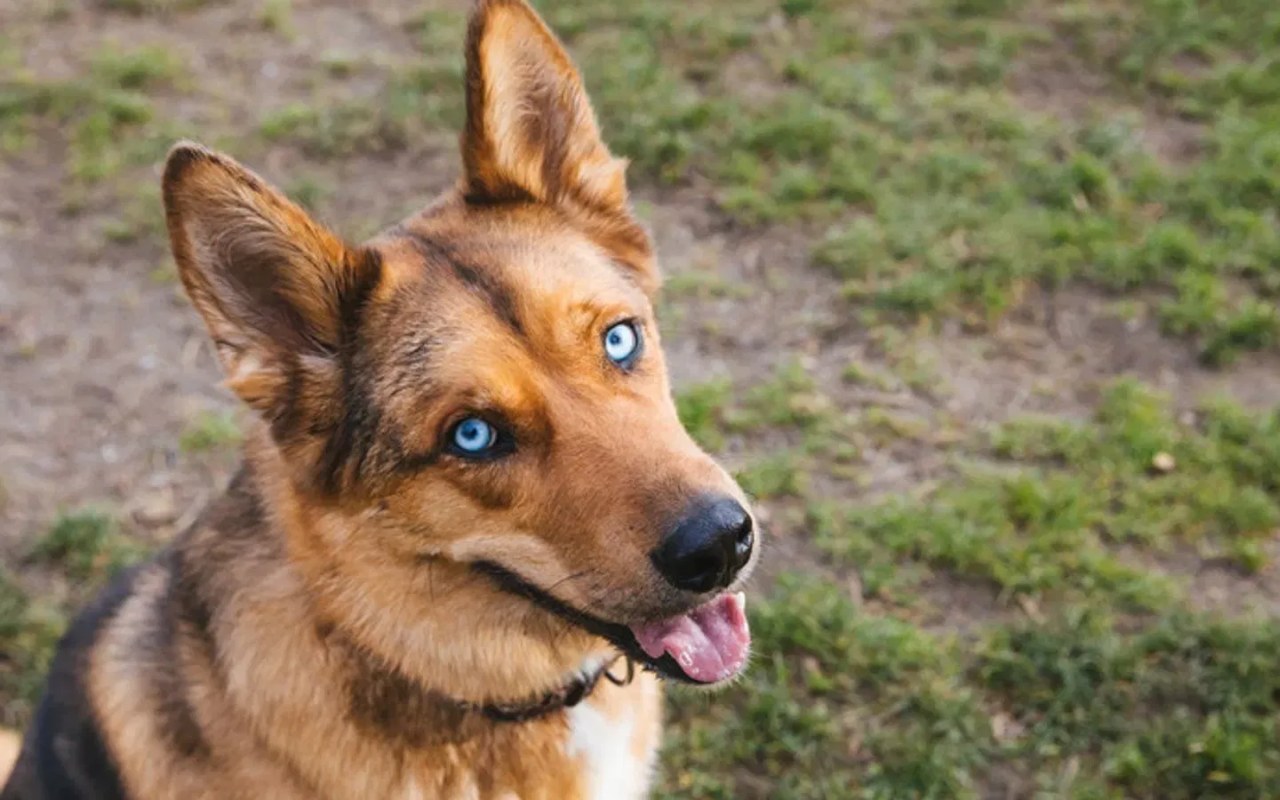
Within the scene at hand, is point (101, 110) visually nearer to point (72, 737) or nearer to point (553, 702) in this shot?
point (72, 737)

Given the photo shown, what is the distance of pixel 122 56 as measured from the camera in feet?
24.7

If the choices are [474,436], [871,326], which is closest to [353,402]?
[474,436]

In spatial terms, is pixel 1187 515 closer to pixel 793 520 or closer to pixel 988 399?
pixel 988 399

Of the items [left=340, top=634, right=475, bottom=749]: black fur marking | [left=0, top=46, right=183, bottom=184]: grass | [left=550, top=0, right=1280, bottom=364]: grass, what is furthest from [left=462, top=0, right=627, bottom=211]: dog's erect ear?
[left=0, top=46, right=183, bottom=184]: grass

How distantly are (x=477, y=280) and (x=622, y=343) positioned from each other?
392 millimetres

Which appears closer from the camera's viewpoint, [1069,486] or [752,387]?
A: [1069,486]

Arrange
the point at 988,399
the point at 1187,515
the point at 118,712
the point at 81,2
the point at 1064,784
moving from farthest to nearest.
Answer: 1. the point at 81,2
2. the point at 988,399
3. the point at 1187,515
4. the point at 1064,784
5. the point at 118,712

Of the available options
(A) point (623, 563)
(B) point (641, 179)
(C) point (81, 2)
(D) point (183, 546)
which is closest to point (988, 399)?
(B) point (641, 179)

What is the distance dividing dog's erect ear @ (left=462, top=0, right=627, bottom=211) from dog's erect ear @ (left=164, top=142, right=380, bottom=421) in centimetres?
51

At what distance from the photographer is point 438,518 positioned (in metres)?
2.77

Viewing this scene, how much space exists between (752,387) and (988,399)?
109 cm

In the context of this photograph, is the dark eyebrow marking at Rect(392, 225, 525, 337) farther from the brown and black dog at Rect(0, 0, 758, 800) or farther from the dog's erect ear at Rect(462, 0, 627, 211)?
the dog's erect ear at Rect(462, 0, 627, 211)

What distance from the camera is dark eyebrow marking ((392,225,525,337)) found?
9.18 ft

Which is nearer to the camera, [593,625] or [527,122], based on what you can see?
[593,625]
